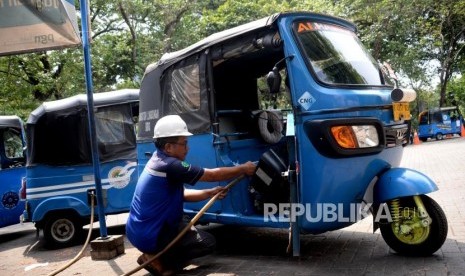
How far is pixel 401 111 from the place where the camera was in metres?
4.27

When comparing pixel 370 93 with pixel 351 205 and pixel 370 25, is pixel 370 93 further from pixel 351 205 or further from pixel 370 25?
pixel 370 25

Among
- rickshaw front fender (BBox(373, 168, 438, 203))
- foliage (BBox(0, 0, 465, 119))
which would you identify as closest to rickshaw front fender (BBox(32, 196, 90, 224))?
rickshaw front fender (BBox(373, 168, 438, 203))

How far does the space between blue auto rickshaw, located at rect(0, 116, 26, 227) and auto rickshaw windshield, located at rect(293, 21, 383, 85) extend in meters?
6.70

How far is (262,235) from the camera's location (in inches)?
229

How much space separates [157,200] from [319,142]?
1.66m

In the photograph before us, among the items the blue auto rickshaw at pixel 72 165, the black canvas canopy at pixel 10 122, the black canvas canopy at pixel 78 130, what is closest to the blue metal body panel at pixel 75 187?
the blue auto rickshaw at pixel 72 165

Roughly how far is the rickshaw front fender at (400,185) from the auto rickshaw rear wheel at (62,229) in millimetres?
5094

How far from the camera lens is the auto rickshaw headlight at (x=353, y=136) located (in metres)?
3.79

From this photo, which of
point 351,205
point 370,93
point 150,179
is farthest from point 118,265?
point 370,93

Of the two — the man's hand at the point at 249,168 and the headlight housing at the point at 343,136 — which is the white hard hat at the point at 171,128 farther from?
the headlight housing at the point at 343,136

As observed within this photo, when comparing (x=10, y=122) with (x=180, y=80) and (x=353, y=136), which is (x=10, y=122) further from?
(x=353, y=136)

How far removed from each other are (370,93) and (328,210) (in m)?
1.19

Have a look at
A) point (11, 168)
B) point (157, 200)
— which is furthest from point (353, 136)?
point (11, 168)

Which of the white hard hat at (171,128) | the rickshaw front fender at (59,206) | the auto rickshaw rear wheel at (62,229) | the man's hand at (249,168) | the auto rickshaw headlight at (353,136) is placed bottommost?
the auto rickshaw rear wheel at (62,229)
